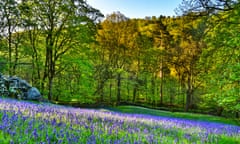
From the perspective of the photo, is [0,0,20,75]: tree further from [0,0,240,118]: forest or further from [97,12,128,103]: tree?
[97,12,128,103]: tree

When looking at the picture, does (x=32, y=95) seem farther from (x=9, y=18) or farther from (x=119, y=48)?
(x=119, y=48)

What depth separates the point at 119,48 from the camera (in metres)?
46.4

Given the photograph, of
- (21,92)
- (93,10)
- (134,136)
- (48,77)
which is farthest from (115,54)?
(134,136)

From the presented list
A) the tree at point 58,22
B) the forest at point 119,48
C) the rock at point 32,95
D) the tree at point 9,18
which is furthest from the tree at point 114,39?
the rock at point 32,95

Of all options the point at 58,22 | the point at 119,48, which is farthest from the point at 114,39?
the point at 58,22

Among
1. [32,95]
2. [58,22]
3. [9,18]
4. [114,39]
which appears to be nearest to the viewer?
[32,95]

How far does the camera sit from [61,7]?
28.5 m

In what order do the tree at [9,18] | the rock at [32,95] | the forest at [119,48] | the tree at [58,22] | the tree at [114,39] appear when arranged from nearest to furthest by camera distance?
the forest at [119,48] < the rock at [32,95] < the tree at [58,22] < the tree at [9,18] < the tree at [114,39]

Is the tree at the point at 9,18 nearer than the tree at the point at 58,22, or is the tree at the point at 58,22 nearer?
the tree at the point at 58,22

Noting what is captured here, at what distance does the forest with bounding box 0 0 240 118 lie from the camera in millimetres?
13812

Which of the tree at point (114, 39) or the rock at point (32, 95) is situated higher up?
the tree at point (114, 39)

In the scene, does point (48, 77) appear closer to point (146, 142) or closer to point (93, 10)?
point (93, 10)

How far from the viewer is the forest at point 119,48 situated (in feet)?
45.3

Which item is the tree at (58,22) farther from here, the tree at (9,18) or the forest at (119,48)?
the tree at (9,18)
